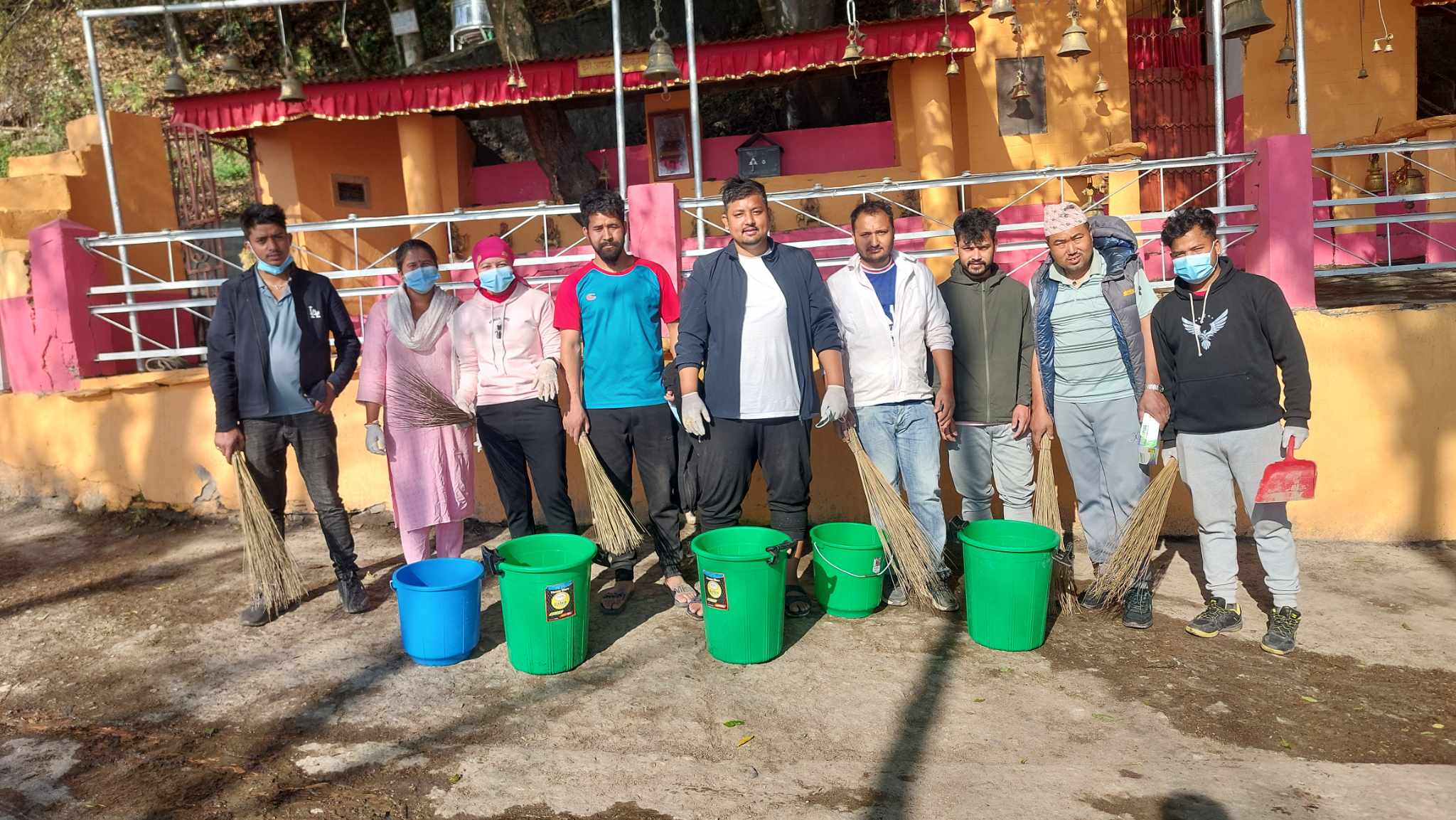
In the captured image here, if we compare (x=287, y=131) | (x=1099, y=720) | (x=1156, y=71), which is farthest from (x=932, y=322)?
(x=287, y=131)

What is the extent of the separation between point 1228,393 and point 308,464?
371cm

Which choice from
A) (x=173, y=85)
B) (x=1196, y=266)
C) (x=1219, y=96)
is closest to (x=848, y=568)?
(x=1196, y=266)

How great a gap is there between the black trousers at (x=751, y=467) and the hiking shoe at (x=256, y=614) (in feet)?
6.45

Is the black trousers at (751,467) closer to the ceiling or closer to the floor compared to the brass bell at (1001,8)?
closer to the floor

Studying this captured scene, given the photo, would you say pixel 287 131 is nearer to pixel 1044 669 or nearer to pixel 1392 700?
pixel 1044 669

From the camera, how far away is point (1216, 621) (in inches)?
147

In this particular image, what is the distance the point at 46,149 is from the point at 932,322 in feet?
53.3

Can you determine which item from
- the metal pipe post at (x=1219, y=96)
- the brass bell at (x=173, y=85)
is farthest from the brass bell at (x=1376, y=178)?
the brass bell at (x=173, y=85)

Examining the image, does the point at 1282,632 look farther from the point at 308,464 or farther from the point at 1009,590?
the point at 308,464

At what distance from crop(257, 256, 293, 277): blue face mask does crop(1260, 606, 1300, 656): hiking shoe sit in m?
4.12

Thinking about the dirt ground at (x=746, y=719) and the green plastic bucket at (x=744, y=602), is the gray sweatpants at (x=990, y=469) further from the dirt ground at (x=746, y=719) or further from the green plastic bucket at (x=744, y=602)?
the green plastic bucket at (x=744, y=602)

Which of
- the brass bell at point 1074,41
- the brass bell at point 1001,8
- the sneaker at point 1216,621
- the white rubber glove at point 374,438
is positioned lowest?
the sneaker at point 1216,621

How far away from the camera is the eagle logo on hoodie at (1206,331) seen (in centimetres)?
352

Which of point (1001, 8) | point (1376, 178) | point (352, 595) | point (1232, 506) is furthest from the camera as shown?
point (1376, 178)
